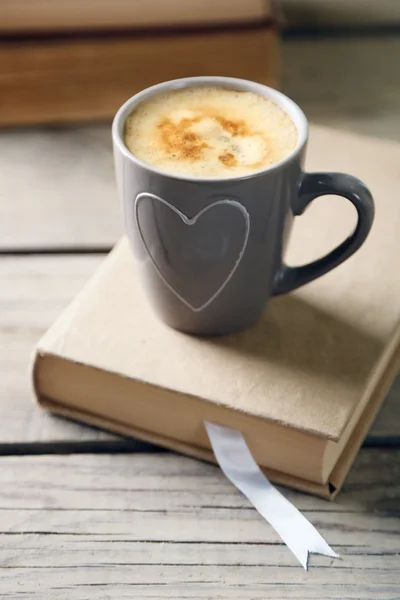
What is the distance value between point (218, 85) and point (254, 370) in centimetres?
20

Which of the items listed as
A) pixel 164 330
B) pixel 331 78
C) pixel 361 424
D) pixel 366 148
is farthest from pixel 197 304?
pixel 331 78

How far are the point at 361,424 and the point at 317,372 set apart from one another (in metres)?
0.05

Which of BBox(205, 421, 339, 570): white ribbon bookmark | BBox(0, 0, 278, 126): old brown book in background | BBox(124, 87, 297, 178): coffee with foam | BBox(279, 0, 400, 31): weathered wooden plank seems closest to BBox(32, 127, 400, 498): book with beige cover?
BBox(205, 421, 339, 570): white ribbon bookmark

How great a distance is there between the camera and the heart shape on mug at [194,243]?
43 centimetres

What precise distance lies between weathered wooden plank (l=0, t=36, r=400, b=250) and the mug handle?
214 mm

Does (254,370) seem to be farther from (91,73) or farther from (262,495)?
(91,73)

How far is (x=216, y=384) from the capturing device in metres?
0.47

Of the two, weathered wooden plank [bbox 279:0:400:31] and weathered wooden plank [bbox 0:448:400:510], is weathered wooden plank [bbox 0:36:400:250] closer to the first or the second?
weathered wooden plank [bbox 279:0:400:31]

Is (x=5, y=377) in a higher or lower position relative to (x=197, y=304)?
lower

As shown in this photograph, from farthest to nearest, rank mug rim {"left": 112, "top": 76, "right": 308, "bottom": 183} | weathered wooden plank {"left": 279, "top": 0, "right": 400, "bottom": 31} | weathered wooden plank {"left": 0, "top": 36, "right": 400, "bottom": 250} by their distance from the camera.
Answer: weathered wooden plank {"left": 279, "top": 0, "right": 400, "bottom": 31}
weathered wooden plank {"left": 0, "top": 36, "right": 400, "bottom": 250}
mug rim {"left": 112, "top": 76, "right": 308, "bottom": 183}

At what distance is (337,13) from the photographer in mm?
990

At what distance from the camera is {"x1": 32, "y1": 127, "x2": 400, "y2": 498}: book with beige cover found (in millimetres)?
457

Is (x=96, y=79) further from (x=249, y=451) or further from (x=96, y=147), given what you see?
(x=249, y=451)

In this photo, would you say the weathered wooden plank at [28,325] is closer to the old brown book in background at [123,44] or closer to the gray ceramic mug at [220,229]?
the gray ceramic mug at [220,229]
